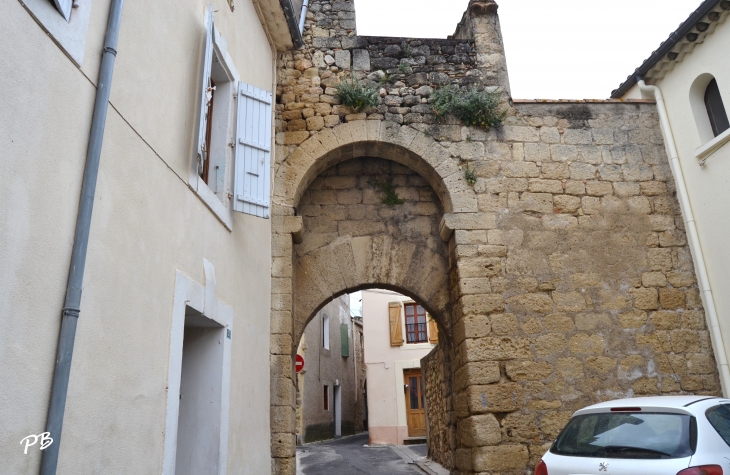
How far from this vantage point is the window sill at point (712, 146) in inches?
225

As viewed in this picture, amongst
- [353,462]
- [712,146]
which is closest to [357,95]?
[712,146]

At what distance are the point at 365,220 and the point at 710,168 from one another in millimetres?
3820

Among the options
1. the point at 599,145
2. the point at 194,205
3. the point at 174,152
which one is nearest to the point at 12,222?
the point at 174,152

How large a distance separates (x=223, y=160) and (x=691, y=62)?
5340 mm

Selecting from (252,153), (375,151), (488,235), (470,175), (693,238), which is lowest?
(693,238)

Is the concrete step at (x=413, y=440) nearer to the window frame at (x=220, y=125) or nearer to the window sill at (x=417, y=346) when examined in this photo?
the window sill at (x=417, y=346)

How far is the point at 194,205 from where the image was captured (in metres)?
3.83

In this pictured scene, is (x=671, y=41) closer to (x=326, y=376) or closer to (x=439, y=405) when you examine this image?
(x=439, y=405)

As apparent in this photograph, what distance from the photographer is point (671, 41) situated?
632 centimetres

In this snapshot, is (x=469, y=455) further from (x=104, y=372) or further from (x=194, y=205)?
(x=104, y=372)

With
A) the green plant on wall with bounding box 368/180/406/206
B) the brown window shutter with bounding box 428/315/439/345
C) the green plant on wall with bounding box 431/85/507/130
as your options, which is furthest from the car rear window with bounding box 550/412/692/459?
the brown window shutter with bounding box 428/315/439/345

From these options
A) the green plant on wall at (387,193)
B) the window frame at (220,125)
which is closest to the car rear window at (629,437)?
the window frame at (220,125)

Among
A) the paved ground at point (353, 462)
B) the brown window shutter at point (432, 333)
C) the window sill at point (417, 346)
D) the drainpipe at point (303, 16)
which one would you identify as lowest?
the paved ground at point (353, 462)

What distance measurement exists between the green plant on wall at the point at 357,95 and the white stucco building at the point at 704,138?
3.32 m
